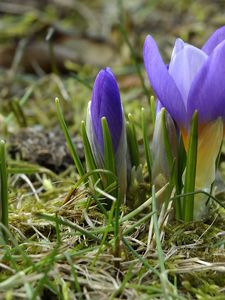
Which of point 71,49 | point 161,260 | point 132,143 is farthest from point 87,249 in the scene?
point 71,49

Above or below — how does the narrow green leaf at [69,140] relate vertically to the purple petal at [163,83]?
below

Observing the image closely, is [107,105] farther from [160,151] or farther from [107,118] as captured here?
[160,151]

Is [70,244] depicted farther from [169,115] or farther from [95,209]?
[169,115]

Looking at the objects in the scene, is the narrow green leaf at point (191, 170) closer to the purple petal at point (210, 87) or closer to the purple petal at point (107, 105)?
the purple petal at point (210, 87)

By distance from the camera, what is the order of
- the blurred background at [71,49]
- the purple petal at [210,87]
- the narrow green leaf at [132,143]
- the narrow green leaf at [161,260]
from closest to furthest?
the narrow green leaf at [161,260], the purple petal at [210,87], the narrow green leaf at [132,143], the blurred background at [71,49]

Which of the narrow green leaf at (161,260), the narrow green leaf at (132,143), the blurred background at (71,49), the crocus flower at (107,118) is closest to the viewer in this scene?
the narrow green leaf at (161,260)

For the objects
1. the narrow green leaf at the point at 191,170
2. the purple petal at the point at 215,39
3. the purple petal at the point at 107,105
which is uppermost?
the purple petal at the point at 215,39

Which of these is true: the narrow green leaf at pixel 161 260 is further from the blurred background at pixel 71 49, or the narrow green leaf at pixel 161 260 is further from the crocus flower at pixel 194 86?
the blurred background at pixel 71 49

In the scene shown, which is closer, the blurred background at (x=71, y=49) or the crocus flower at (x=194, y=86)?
the crocus flower at (x=194, y=86)

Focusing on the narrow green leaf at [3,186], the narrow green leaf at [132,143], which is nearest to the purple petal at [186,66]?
the narrow green leaf at [132,143]
